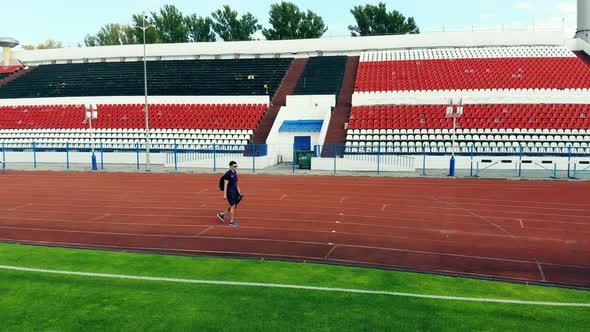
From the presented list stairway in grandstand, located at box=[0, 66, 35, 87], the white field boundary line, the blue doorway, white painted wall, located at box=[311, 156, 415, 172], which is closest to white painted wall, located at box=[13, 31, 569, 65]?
stairway in grandstand, located at box=[0, 66, 35, 87]

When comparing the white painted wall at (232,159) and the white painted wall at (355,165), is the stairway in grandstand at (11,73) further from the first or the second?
the white painted wall at (355,165)

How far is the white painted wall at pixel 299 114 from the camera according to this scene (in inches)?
1323

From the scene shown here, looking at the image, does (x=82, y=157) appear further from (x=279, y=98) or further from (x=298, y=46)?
(x=298, y=46)

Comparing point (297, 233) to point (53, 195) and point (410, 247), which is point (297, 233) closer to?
point (410, 247)

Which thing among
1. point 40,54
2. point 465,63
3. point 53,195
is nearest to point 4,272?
point 53,195

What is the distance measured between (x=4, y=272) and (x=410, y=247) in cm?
885

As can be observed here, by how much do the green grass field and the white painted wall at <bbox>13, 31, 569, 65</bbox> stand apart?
42.9 metres

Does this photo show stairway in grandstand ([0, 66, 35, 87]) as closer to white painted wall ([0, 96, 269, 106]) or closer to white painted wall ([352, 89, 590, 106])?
white painted wall ([0, 96, 269, 106])

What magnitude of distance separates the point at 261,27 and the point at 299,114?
42.0m

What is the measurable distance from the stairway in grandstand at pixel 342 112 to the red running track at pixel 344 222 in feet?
27.8

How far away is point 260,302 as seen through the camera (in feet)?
24.5

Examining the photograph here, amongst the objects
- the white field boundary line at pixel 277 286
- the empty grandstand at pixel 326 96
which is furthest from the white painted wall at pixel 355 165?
the white field boundary line at pixel 277 286

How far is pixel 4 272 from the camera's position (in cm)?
904

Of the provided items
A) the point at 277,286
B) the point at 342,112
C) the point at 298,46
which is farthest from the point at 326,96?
the point at 277,286
